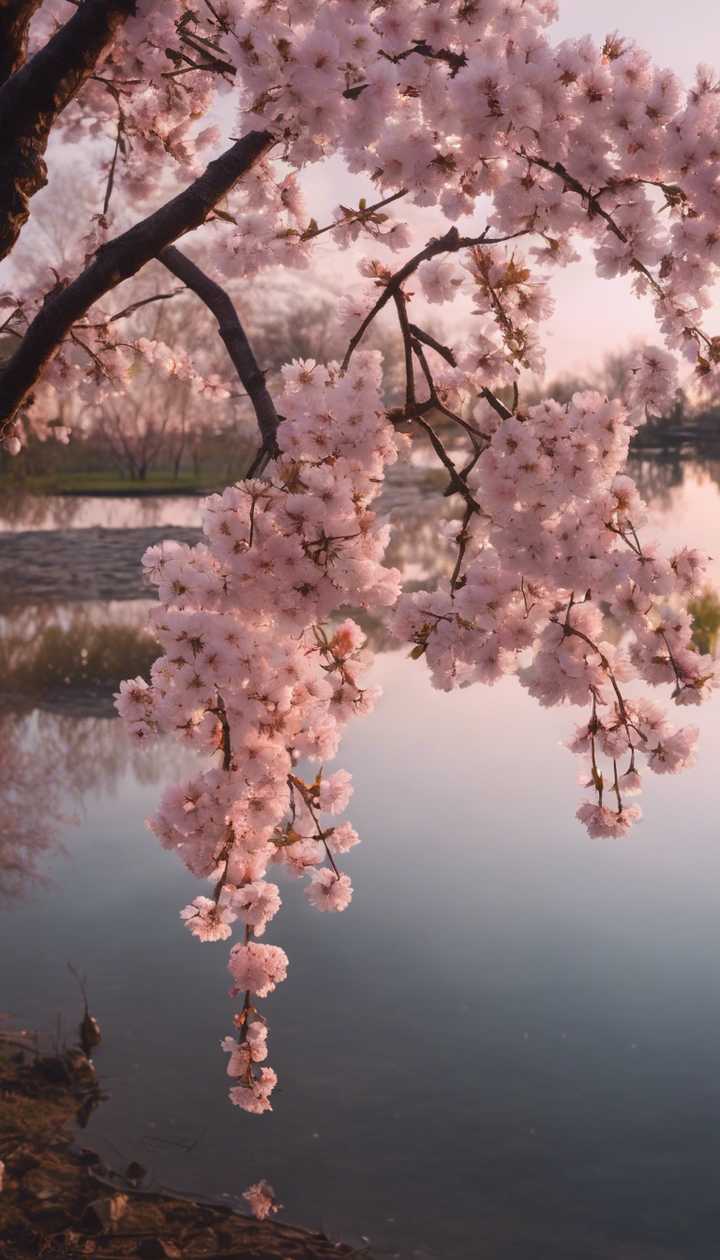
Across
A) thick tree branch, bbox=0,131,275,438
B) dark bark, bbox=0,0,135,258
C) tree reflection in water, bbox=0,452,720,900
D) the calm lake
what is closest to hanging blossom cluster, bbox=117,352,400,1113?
thick tree branch, bbox=0,131,275,438

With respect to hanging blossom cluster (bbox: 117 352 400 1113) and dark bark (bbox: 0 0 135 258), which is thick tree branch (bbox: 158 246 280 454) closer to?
hanging blossom cluster (bbox: 117 352 400 1113)

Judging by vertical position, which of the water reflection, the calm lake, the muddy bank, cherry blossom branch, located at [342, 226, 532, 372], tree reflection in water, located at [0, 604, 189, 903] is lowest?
the muddy bank

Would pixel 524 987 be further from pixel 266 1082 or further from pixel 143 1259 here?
pixel 266 1082

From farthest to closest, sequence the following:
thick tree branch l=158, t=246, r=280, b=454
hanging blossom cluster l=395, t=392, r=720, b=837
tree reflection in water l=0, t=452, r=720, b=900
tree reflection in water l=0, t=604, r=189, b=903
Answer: tree reflection in water l=0, t=452, r=720, b=900 < tree reflection in water l=0, t=604, r=189, b=903 < thick tree branch l=158, t=246, r=280, b=454 < hanging blossom cluster l=395, t=392, r=720, b=837

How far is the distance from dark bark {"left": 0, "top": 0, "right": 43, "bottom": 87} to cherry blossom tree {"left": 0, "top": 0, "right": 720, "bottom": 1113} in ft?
0.04

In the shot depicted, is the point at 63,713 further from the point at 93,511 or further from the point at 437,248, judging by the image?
the point at 93,511

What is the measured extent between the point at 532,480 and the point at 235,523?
73cm

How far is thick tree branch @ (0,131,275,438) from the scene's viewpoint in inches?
112

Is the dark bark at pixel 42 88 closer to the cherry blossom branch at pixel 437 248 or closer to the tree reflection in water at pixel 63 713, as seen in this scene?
the cherry blossom branch at pixel 437 248

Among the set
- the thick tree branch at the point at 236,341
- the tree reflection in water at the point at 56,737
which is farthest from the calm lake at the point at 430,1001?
the thick tree branch at the point at 236,341

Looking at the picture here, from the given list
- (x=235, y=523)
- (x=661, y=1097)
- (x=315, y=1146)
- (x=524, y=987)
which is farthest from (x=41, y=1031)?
(x=235, y=523)

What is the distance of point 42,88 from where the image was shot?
8.78 feet

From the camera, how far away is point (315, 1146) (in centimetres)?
591

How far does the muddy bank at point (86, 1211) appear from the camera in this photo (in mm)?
4688
